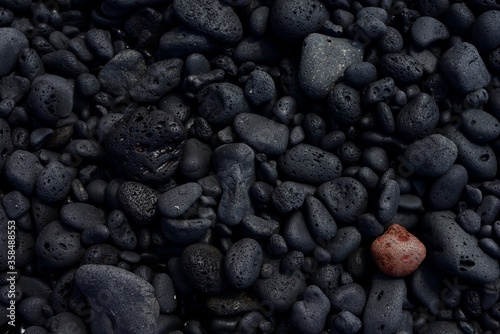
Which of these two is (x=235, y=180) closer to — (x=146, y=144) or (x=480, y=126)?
(x=146, y=144)

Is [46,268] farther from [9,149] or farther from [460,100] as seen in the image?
[460,100]

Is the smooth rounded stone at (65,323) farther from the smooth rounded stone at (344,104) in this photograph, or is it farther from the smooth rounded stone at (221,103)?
the smooth rounded stone at (344,104)

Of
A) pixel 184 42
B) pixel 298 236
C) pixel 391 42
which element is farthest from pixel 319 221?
pixel 184 42

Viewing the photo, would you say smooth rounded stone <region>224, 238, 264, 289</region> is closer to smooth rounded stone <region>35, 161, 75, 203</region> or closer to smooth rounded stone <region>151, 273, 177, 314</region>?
smooth rounded stone <region>151, 273, 177, 314</region>

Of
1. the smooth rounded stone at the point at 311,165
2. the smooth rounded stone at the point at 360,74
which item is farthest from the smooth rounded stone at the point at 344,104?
the smooth rounded stone at the point at 311,165

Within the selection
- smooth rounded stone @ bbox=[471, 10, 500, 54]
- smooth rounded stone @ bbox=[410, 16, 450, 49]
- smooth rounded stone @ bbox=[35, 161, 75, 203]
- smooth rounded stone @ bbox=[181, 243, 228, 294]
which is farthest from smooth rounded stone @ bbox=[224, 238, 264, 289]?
smooth rounded stone @ bbox=[471, 10, 500, 54]
